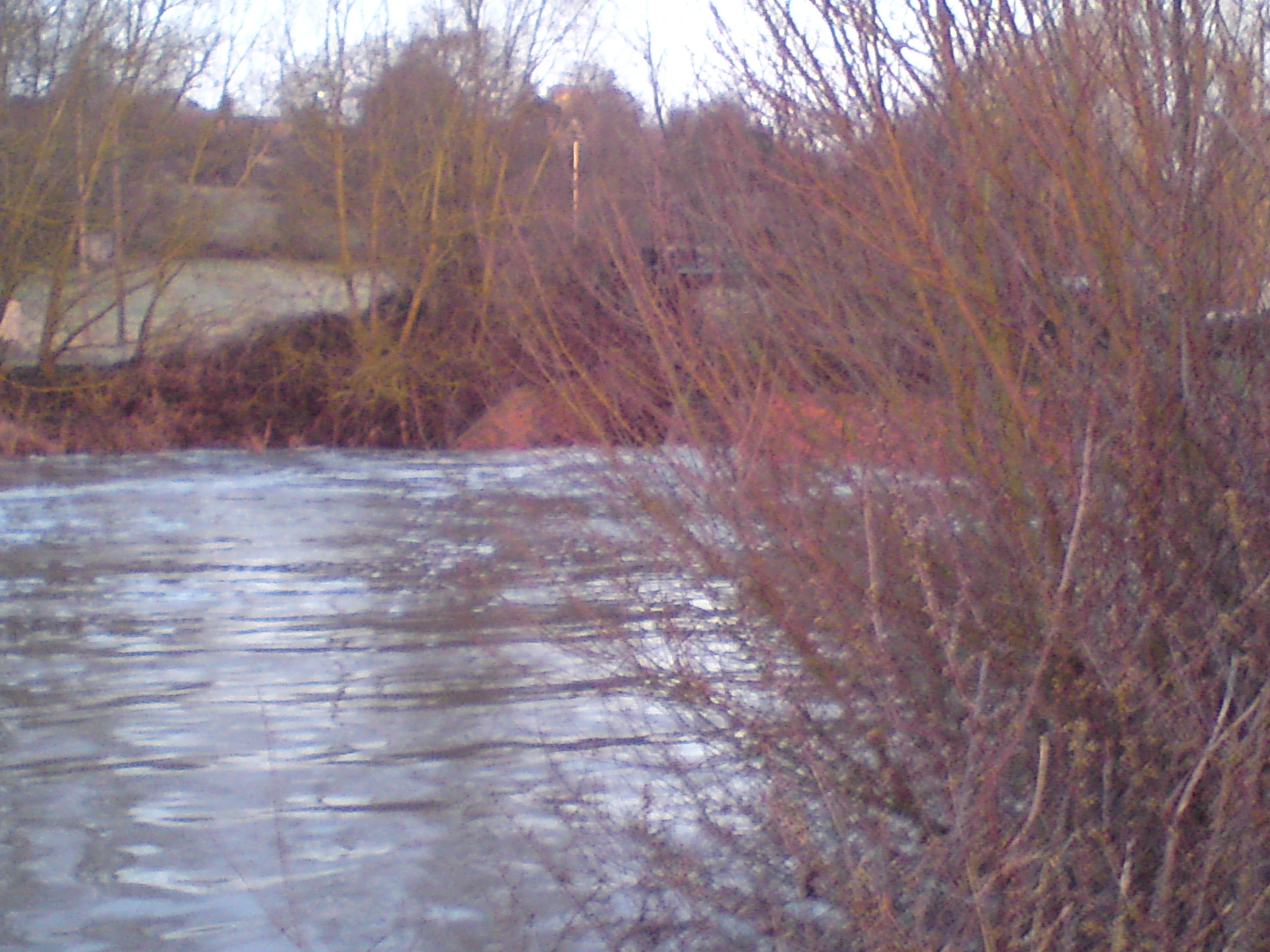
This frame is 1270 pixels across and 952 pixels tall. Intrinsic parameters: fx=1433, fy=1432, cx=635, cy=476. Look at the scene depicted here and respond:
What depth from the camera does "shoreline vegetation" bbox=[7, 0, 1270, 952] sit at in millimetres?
Result: 2992

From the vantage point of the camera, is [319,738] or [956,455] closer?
[956,455]

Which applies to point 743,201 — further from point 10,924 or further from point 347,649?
point 347,649

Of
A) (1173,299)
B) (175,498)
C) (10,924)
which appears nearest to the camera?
(1173,299)

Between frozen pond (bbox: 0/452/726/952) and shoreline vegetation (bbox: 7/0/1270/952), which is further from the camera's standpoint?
frozen pond (bbox: 0/452/726/952)

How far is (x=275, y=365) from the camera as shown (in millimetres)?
26047

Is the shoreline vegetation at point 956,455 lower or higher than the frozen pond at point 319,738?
higher

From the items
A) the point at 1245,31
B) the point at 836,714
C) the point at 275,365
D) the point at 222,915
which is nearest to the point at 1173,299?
the point at 1245,31

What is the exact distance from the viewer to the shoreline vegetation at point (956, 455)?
299cm

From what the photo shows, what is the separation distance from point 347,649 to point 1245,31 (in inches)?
242

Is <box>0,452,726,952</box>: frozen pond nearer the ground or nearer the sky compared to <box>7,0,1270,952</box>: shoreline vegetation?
nearer the ground

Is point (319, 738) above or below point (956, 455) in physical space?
below

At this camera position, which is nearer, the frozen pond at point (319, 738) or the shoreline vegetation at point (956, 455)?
the shoreline vegetation at point (956, 455)

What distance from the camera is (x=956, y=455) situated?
3688mm

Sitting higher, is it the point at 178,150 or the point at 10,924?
the point at 178,150
